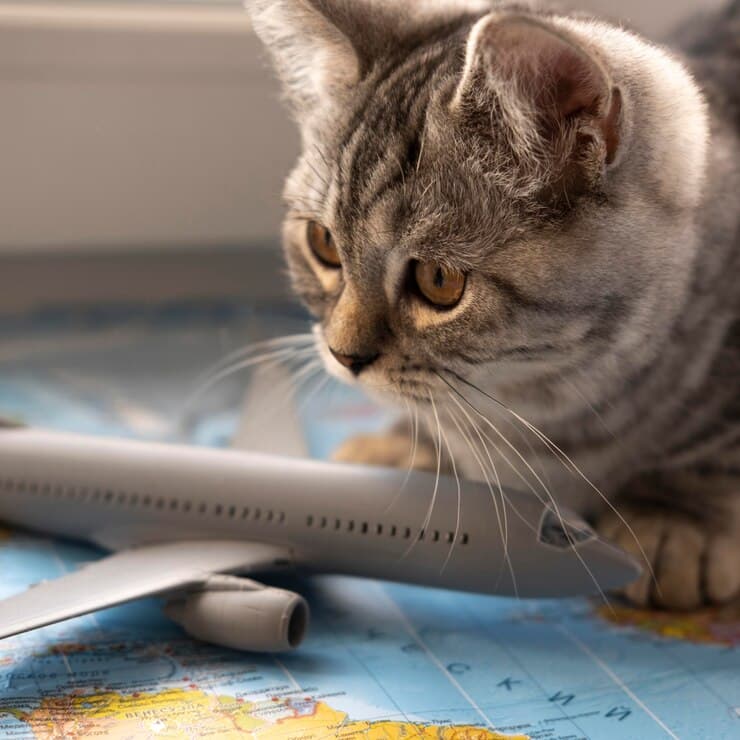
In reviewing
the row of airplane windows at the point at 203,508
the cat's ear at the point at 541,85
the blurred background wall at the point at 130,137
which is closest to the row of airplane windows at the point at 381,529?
the row of airplane windows at the point at 203,508

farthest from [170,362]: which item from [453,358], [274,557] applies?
[453,358]

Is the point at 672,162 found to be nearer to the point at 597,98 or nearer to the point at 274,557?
the point at 597,98

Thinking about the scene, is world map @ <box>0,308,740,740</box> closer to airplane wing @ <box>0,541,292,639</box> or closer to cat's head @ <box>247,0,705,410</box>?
airplane wing @ <box>0,541,292,639</box>

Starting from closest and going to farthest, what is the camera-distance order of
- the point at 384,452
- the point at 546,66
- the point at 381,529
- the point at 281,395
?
the point at 546,66
the point at 381,529
the point at 384,452
the point at 281,395

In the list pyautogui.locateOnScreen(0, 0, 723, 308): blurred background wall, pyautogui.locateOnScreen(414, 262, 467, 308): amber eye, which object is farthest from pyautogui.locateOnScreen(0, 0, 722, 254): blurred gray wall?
pyautogui.locateOnScreen(414, 262, 467, 308): amber eye

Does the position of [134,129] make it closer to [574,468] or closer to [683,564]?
[574,468]

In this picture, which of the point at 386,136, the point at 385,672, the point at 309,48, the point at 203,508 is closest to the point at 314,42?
the point at 309,48
